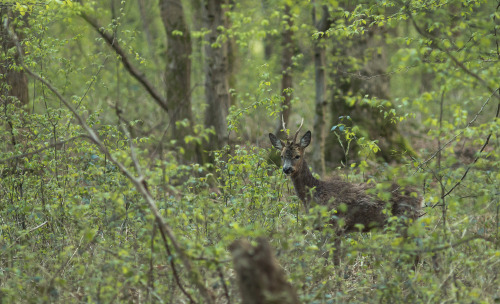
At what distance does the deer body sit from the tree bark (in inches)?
153

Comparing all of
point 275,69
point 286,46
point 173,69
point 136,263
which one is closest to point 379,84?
point 286,46

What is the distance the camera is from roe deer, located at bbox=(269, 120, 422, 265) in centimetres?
885

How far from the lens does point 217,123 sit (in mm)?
15070

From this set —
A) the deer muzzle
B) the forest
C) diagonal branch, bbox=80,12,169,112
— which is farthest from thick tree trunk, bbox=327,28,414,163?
the deer muzzle

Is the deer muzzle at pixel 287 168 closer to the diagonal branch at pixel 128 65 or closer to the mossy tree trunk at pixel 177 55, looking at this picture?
the diagonal branch at pixel 128 65

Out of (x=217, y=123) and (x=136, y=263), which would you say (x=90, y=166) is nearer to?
(x=136, y=263)

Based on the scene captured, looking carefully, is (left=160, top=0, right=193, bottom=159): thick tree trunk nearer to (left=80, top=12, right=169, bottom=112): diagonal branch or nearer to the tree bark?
(left=80, top=12, right=169, bottom=112): diagonal branch

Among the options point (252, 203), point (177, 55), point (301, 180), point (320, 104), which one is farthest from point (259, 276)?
point (177, 55)

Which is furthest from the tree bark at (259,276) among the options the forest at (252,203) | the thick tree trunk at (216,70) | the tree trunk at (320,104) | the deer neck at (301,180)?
the thick tree trunk at (216,70)

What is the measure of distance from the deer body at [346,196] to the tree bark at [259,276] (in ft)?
12.7

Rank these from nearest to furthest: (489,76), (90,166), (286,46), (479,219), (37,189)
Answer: (489,76), (90,166), (37,189), (479,219), (286,46)

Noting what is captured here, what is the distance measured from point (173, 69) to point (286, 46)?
337 cm

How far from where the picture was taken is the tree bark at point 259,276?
180 inches

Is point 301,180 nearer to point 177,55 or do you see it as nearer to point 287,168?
point 287,168
